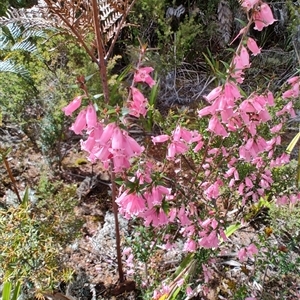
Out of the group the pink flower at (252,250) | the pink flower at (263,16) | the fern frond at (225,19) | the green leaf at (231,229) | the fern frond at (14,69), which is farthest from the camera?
the fern frond at (225,19)

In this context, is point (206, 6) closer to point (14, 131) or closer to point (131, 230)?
point (14, 131)

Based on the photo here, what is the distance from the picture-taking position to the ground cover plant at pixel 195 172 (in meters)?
1.06

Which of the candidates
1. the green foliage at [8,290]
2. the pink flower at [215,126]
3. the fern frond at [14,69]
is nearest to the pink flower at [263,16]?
the pink flower at [215,126]

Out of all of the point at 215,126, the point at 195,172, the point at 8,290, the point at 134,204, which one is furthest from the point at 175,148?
the point at 8,290

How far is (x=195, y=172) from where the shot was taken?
155 centimetres

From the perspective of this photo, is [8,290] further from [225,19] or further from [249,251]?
[225,19]

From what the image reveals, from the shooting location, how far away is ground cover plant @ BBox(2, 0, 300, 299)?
1064mm

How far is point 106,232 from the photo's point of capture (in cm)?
189

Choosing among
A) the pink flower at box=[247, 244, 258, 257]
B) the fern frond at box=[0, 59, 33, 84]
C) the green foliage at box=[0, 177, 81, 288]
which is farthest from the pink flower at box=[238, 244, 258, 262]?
the fern frond at box=[0, 59, 33, 84]

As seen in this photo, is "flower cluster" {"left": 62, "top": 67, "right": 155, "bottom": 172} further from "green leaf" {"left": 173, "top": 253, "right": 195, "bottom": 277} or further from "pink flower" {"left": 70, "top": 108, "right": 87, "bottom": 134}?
"green leaf" {"left": 173, "top": 253, "right": 195, "bottom": 277}

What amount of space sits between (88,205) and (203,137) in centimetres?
90

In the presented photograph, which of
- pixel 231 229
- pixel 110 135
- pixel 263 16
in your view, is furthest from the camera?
pixel 231 229

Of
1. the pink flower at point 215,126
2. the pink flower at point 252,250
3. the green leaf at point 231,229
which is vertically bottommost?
the green leaf at point 231,229

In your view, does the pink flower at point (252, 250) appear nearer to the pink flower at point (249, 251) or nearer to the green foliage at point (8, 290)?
the pink flower at point (249, 251)
